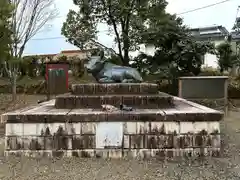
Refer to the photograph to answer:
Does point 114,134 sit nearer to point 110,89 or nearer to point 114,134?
point 114,134

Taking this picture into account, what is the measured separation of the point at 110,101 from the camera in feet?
15.4

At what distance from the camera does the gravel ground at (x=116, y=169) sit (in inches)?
127

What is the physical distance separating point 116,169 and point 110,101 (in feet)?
Answer: 4.71

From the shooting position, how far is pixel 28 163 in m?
3.66

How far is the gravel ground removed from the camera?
3236 millimetres

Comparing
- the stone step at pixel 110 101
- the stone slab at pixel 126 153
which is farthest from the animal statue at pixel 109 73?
the stone slab at pixel 126 153

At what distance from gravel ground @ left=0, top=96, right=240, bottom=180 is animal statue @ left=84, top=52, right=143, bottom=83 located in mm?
1960

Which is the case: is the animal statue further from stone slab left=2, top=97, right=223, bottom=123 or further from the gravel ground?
the gravel ground

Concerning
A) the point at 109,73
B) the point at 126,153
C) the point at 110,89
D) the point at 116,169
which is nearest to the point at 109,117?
the point at 126,153

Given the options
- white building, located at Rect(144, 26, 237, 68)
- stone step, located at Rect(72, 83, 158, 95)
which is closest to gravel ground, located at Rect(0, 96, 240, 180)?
stone step, located at Rect(72, 83, 158, 95)

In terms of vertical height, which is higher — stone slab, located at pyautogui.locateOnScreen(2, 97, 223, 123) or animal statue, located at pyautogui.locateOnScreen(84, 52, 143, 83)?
animal statue, located at pyautogui.locateOnScreen(84, 52, 143, 83)

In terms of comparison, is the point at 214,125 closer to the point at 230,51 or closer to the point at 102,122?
the point at 102,122

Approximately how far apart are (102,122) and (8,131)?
1.23m

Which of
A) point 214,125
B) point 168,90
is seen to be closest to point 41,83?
point 168,90
